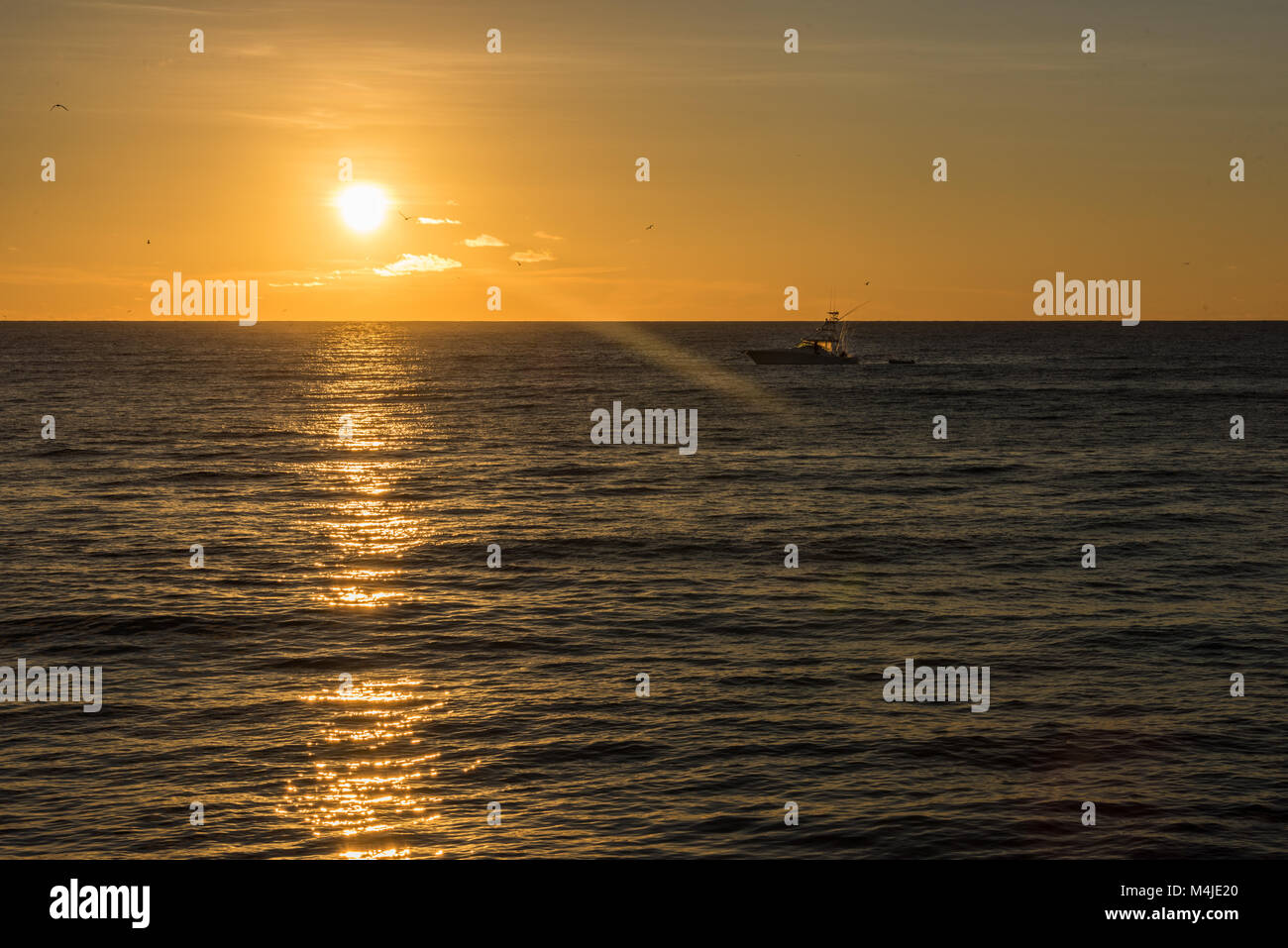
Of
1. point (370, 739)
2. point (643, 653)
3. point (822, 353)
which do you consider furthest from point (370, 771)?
point (822, 353)

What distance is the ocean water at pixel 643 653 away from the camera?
2008 cm

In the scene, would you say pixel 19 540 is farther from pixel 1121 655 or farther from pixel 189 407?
pixel 189 407

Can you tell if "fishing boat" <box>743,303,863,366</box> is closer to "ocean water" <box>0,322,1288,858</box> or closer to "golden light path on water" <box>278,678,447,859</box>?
"ocean water" <box>0,322,1288,858</box>

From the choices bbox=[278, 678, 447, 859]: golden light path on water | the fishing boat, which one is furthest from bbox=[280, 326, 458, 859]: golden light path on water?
the fishing boat

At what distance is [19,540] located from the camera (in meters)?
45.0

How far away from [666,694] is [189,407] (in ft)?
318

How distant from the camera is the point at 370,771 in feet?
73.6

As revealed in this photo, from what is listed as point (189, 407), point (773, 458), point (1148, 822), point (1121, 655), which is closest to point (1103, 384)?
point (773, 458)

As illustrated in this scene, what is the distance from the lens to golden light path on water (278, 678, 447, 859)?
19.7 m

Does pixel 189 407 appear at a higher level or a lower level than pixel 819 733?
higher

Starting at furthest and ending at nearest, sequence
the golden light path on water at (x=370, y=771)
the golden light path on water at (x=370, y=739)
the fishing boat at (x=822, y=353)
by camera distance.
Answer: the fishing boat at (x=822, y=353) < the golden light path on water at (x=370, y=739) < the golden light path on water at (x=370, y=771)

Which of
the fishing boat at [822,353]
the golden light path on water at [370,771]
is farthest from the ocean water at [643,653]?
the fishing boat at [822,353]

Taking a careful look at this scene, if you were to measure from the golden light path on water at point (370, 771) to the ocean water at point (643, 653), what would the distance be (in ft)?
0.26

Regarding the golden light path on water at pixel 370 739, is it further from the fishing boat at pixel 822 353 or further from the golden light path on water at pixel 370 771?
the fishing boat at pixel 822 353
